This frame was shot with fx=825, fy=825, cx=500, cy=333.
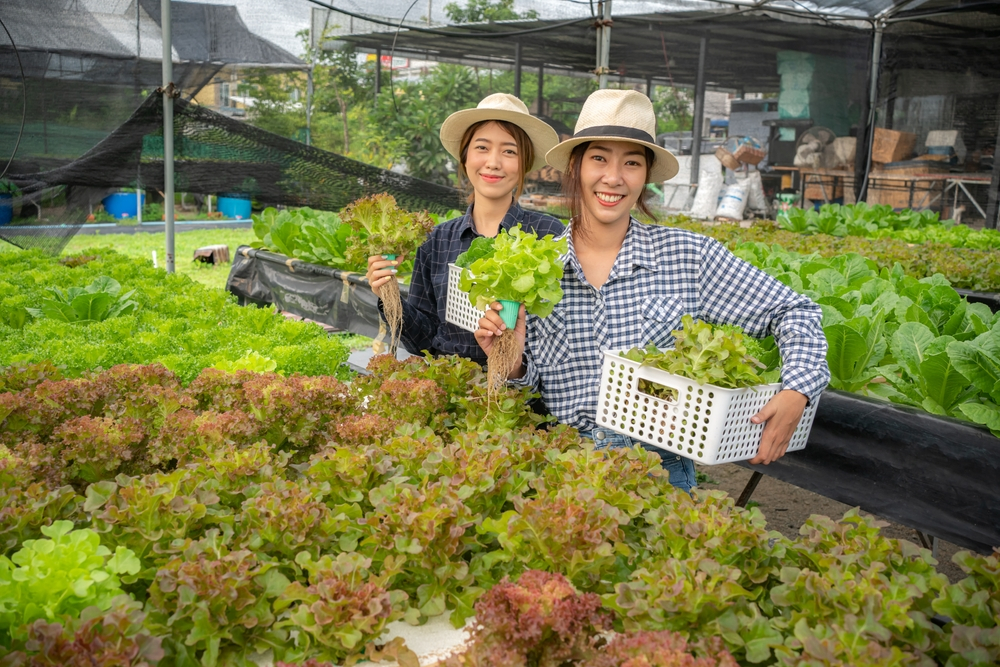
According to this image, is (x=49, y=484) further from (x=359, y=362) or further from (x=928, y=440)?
(x=359, y=362)

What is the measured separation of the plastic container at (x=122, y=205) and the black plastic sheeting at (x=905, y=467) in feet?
49.6

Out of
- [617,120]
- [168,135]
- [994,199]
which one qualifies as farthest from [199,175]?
[994,199]

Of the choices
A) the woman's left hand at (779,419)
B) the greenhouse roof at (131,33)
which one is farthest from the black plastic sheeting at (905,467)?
the greenhouse roof at (131,33)

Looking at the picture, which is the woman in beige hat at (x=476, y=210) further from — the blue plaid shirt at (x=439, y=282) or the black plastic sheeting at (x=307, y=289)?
the black plastic sheeting at (x=307, y=289)

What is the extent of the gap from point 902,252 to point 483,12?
419cm

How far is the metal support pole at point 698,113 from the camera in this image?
28.9 ft

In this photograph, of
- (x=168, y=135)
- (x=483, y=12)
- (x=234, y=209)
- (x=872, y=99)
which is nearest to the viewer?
(x=168, y=135)

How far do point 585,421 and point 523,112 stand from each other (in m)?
1.22

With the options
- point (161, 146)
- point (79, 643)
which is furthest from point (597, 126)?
point (161, 146)

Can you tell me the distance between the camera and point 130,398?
2426mm

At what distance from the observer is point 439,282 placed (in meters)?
→ 3.30

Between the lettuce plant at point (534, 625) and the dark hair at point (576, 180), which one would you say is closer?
the lettuce plant at point (534, 625)

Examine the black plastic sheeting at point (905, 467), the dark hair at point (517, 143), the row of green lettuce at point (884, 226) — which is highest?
the dark hair at point (517, 143)

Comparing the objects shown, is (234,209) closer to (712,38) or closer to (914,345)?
(712,38)
